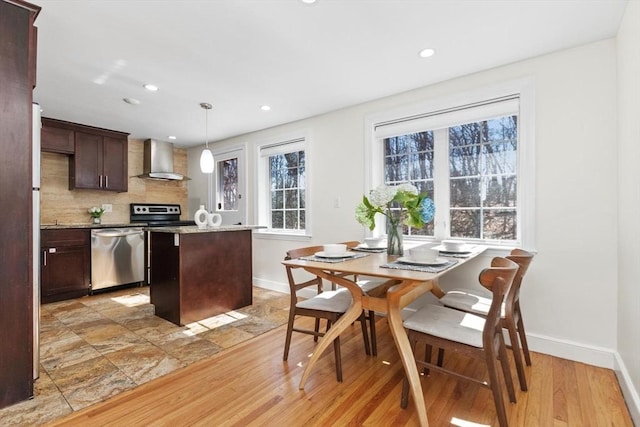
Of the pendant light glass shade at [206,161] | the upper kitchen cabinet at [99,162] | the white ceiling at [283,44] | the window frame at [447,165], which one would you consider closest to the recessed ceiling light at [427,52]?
the white ceiling at [283,44]

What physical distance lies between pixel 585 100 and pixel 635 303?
1405mm

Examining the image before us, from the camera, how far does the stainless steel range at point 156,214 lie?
4.91 meters

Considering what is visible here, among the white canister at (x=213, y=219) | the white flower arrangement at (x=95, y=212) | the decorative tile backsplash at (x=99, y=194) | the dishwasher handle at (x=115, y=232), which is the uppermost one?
the decorative tile backsplash at (x=99, y=194)

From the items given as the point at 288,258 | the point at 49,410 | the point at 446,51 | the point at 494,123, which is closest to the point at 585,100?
the point at 494,123

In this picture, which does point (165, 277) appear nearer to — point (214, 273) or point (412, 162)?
point (214, 273)

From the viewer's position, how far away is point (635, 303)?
5.37 feet

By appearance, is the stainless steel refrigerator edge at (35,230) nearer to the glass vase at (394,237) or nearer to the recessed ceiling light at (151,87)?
the recessed ceiling light at (151,87)

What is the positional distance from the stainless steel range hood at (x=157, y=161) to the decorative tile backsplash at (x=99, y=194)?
0.67ft

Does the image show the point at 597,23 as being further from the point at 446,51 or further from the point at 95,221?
the point at 95,221

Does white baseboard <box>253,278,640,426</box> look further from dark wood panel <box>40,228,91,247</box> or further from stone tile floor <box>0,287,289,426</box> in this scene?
dark wood panel <box>40,228,91,247</box>

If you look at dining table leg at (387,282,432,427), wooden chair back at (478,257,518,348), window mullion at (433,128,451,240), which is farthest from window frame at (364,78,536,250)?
dining table leg at (387,282,432,427)

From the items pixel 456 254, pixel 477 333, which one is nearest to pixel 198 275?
pixel 456 254

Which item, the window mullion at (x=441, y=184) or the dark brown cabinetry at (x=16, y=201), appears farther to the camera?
the window mullion at (x=441, y=184)

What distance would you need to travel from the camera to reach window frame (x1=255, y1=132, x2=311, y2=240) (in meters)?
3.87
